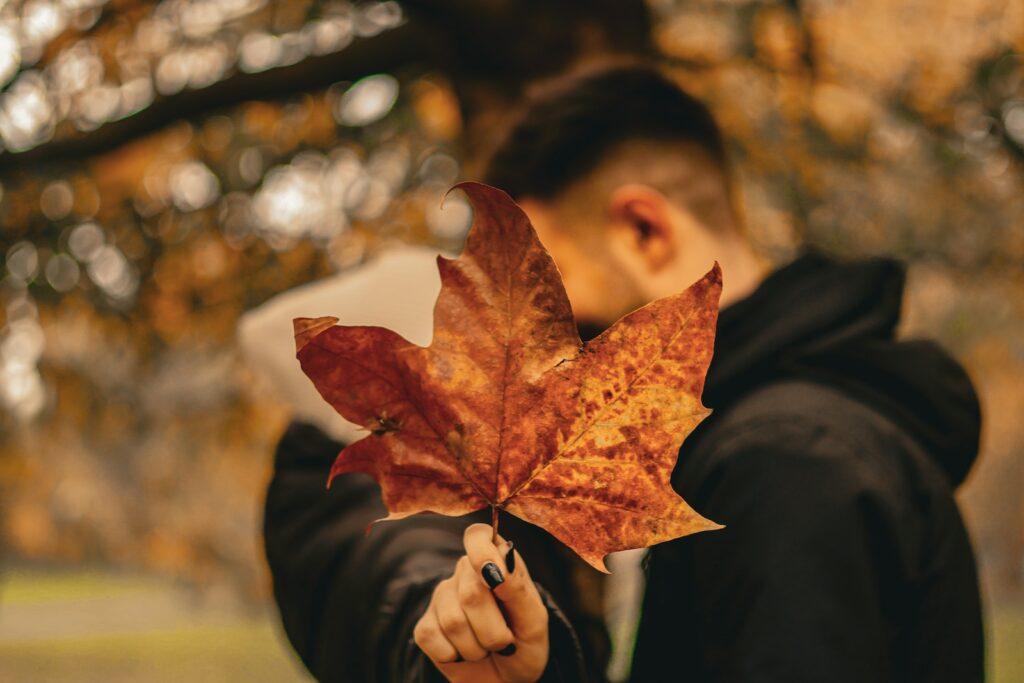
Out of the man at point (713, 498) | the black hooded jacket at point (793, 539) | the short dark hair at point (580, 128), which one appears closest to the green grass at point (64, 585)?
the man at point (713, 498)

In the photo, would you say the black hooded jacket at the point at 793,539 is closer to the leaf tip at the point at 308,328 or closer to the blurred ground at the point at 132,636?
the leaf tip at the point at 308,328

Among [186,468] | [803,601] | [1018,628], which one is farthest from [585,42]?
[186,468]

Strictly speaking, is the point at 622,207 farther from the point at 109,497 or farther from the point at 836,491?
the point at 109,497

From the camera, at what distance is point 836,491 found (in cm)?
128

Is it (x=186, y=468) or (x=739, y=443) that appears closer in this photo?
(x=739, y=443)

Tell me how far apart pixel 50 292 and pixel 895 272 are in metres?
4.30

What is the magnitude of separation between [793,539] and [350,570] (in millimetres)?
803

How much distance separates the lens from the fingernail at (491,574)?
93cm

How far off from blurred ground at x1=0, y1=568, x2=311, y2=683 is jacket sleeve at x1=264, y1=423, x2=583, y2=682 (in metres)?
11.3

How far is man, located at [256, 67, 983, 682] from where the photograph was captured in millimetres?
1210

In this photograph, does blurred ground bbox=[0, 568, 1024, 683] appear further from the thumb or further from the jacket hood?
the thumb

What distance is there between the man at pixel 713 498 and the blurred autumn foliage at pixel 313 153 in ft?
7.62

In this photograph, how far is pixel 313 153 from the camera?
5121 millimetres

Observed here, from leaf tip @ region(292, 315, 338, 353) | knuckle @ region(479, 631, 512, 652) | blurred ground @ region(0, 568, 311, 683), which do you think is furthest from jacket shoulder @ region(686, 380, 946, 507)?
blurred ground @ region(0, 568, 311, 683)
